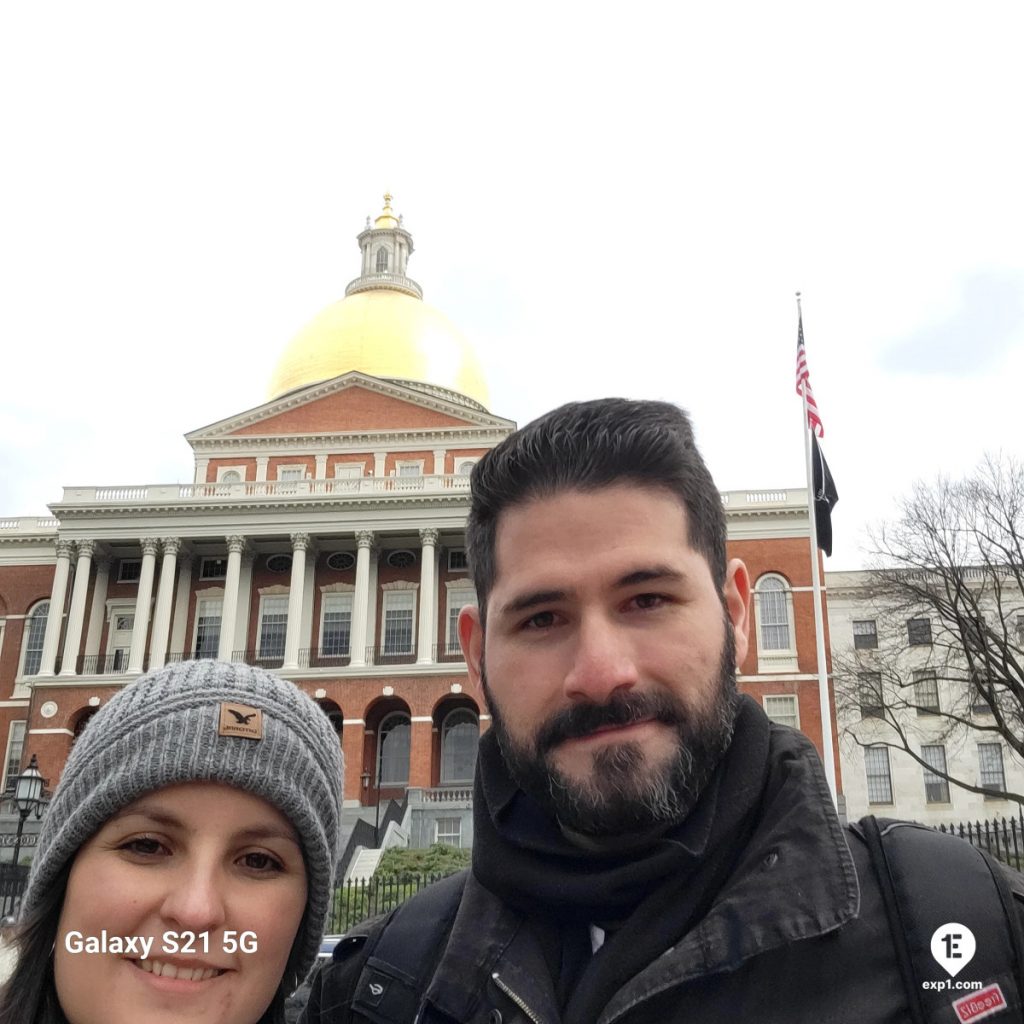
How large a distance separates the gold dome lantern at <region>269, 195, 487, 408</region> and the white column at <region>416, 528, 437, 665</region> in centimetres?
1279

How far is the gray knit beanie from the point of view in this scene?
2.46 metres

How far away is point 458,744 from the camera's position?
4153 centimetres

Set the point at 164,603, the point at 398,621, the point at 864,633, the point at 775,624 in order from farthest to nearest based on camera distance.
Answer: the point at 864,633
the point at 775,624
the point at 398,621
the point at 164,603

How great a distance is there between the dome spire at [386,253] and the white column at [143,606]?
2297cm

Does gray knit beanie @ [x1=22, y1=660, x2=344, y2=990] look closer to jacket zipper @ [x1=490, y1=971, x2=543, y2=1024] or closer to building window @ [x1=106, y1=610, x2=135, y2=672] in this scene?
jacket zipper @ [x1=490, y1=971, x2=543, y2=1024]

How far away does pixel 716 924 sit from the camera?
2.14 meters

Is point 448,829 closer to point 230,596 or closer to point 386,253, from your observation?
point 230,596

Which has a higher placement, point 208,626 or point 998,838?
point 208,626

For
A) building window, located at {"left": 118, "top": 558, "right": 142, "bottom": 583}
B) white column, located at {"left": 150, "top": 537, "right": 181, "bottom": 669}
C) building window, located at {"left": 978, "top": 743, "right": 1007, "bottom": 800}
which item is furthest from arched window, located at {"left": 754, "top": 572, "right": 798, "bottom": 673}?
building window, located at {"left": 118, "top": 558, "right": 142, "bottom": 583}

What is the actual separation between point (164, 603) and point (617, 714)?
42287mm

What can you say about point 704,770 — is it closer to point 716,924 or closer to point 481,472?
point 716,924

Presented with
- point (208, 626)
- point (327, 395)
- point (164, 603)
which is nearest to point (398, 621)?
point (208, 626)

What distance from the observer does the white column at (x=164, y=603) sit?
41188 millimetres

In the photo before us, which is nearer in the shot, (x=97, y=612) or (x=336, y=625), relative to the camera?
(x=336, y=625)
